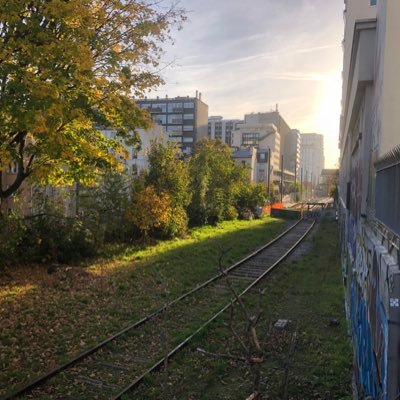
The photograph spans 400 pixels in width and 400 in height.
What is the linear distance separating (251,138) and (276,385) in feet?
471

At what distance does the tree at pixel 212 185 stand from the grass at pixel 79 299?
36.6ft

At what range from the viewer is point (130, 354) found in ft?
28.1

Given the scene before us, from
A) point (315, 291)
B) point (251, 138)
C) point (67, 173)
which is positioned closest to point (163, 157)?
point (67, 173)

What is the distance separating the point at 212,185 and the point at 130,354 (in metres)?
28.0

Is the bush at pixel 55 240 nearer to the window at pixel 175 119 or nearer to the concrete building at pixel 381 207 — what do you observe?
the concrete building at pixel 381 207

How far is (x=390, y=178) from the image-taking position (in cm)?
328

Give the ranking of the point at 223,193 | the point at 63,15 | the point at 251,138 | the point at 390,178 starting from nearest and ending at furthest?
the point at 390,178 → the point at 63,15 → the point at 223,193 → the point at 251,138

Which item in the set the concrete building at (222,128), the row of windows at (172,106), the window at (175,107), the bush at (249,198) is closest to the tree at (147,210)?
the bush at (249,198)

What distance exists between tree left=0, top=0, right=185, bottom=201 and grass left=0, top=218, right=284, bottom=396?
309cm

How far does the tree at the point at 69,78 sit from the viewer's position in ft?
28.9

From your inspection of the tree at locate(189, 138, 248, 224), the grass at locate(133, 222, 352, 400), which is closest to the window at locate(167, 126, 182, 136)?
the tree at locate(189, 138, 248, 224)

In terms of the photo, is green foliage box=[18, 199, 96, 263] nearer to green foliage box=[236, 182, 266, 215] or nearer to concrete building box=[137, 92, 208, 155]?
green foliage box=[236, 182, 266, 215]

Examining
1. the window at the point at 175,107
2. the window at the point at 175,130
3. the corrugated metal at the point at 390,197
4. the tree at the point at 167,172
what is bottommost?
the corrugated metal at the point at 390,197

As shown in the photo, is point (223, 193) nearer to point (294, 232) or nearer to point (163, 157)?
point (294, 232)
